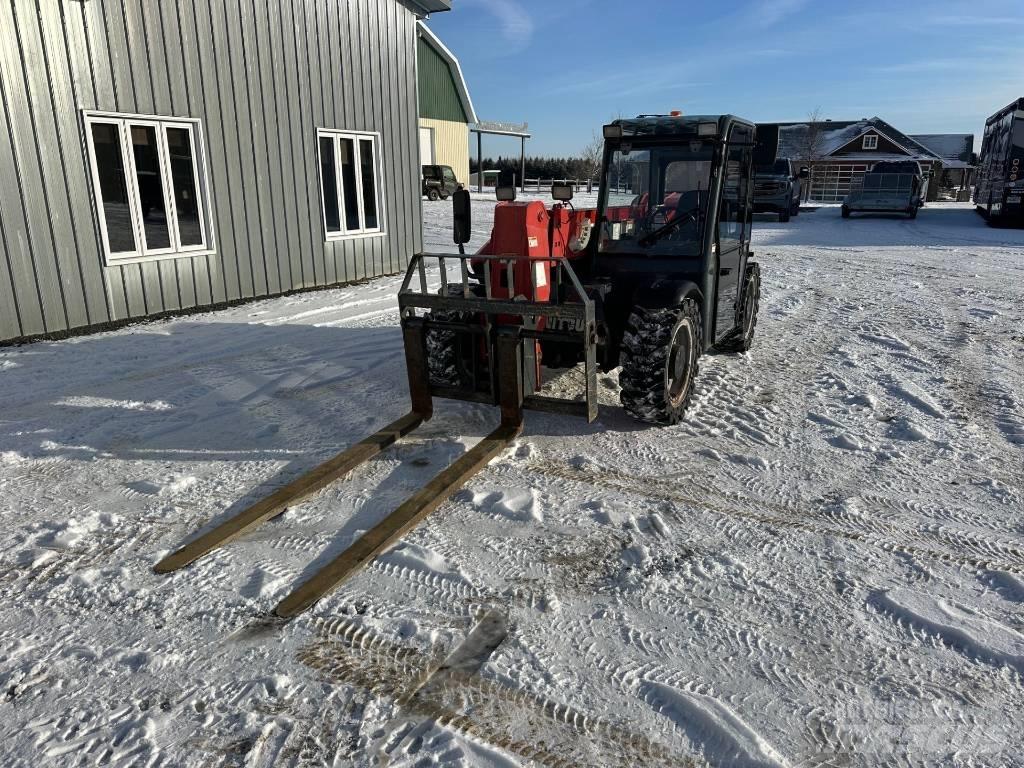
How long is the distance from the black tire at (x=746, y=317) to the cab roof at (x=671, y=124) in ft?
6.29

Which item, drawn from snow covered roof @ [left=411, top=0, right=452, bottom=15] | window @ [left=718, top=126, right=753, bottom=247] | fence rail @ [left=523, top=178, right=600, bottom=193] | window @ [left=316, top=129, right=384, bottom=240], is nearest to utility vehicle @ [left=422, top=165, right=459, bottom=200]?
fence rail @ [left=523, top=178, right=600, bottom=193]

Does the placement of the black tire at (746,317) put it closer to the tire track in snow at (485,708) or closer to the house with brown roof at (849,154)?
the tire track in snow at (485,708)

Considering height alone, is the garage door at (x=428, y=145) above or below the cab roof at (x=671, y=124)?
above

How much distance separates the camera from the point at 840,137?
138 ft

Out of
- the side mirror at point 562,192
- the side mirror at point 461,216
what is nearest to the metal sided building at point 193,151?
the side mirror at point 461,216

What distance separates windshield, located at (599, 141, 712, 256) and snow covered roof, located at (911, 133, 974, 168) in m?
50.4

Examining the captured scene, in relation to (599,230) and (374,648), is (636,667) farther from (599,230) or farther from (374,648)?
(599,230)

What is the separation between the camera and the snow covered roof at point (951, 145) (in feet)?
153

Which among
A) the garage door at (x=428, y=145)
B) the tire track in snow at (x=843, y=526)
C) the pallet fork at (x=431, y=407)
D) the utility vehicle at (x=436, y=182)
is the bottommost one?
the tire track in snow at (x=843, y=526)

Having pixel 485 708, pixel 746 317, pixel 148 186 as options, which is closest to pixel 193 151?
pixel 148 186

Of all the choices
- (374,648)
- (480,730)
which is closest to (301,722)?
(374,648)

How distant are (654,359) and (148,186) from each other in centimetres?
682

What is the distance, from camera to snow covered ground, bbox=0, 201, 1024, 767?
2.43m

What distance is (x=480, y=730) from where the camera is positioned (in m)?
2.43
